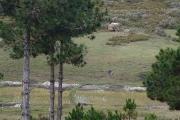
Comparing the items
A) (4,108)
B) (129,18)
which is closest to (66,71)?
(4,108)

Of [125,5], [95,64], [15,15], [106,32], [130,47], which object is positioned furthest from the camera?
[125,5]

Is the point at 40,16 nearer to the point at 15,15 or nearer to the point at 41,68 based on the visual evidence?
the point at 15,15

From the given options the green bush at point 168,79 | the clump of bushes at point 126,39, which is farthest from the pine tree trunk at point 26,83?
the clump of bushes at point 126,39

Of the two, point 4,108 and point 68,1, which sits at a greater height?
point 68,1

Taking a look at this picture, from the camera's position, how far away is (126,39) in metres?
104

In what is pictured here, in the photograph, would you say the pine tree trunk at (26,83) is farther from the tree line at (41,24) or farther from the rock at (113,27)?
the rock at (113,27)

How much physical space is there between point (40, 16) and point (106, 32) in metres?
81.1

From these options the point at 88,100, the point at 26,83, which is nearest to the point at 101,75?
the point at 88,100

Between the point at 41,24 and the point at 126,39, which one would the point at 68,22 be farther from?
the point at 126,39

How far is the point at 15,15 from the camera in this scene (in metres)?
31.3

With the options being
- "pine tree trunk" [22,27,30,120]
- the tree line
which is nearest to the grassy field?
the tree line

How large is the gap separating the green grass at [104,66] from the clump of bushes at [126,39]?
1.58m

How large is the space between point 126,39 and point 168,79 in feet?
203

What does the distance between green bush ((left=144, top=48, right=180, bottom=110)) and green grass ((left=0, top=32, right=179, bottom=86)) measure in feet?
120
